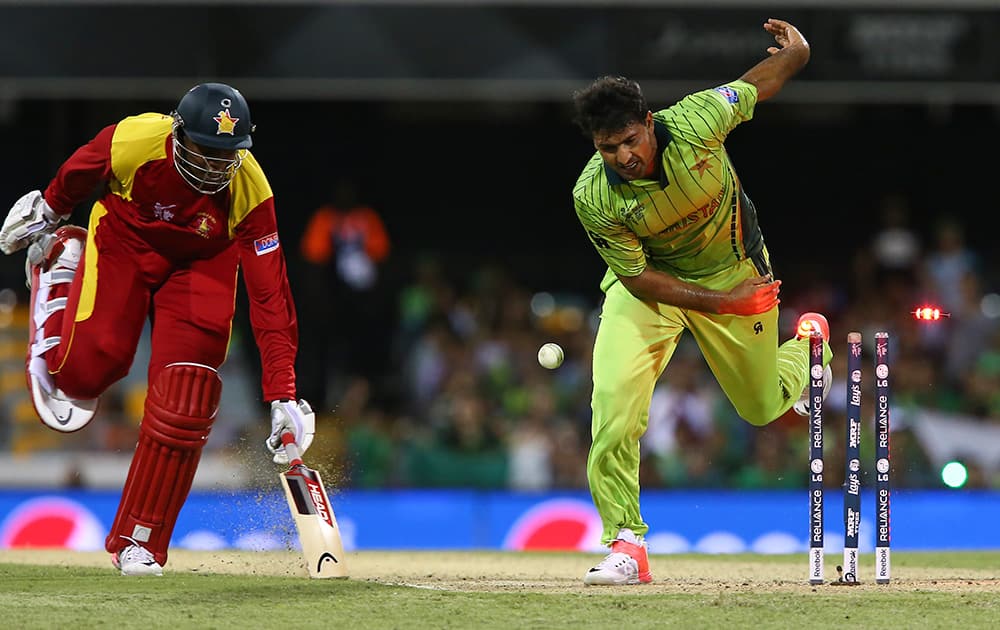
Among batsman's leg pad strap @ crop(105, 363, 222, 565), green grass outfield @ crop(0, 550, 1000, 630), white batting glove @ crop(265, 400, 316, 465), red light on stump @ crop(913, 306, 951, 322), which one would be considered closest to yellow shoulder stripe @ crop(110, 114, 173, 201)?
batsman's leg pad strap @ crop(105, 363, 222, 565)

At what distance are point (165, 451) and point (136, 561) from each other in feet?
1.38

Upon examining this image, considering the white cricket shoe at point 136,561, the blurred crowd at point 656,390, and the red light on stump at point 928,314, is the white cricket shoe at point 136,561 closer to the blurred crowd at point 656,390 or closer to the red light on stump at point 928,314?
the red light on stump at point 928,314

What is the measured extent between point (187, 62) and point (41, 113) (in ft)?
10.9

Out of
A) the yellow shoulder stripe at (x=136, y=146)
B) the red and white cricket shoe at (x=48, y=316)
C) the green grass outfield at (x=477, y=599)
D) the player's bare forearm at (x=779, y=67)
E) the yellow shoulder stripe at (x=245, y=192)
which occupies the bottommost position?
the green grass outfield at (x=477, y=599)

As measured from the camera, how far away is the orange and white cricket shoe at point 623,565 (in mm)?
5676

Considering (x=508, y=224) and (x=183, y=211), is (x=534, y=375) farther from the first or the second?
(x=183, y=211)

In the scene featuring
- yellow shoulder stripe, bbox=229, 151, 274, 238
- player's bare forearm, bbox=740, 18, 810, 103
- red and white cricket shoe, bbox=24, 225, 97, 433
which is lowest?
red and white cricket shoe, bbox=24, 225, 97, 433

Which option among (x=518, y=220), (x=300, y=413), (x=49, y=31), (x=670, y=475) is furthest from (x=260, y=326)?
(x=518, y=220)

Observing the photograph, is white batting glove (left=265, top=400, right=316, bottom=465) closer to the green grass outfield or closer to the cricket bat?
the cricket bat

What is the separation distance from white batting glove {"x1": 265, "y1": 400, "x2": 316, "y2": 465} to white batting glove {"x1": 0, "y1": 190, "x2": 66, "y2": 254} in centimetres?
117

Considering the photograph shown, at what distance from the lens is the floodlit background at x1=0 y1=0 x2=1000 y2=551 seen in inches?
437

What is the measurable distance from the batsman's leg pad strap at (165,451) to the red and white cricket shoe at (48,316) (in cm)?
50

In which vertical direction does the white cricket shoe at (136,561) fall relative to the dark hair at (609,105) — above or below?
below

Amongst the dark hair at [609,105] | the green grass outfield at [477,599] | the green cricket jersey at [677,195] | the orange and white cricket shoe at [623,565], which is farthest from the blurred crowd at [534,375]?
the dark hair at [609,105]
